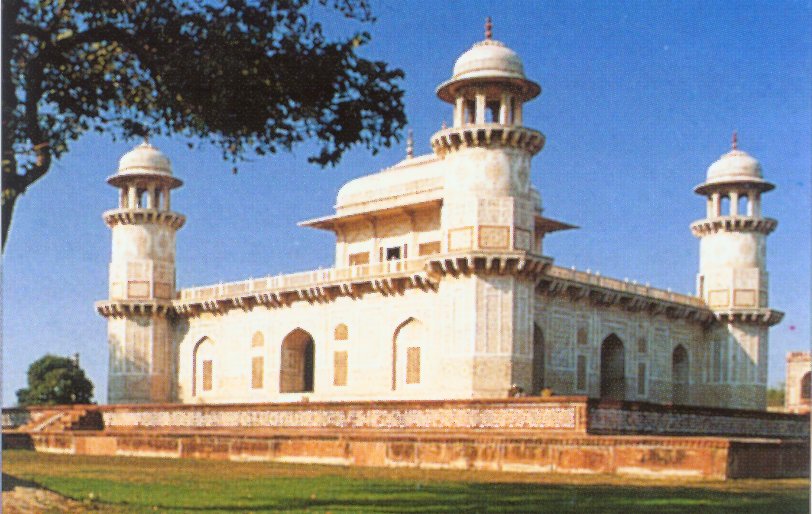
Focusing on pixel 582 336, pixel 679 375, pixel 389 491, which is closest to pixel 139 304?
pixel 582 336

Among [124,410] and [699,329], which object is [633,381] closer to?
[699,329]

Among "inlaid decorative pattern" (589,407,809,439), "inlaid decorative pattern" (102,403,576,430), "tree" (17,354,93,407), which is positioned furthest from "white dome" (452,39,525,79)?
"tree" (17,354,93,407)

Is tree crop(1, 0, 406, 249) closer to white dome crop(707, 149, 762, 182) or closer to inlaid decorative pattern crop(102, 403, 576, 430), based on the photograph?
inlaid decorative pattern crop(102, 403, 576, 430)

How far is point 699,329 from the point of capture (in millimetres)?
35531

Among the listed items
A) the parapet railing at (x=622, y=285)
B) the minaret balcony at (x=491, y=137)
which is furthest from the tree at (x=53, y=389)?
the parapet railing at (x=622, y=285)

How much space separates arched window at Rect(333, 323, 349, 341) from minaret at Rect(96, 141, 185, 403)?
5008 mm

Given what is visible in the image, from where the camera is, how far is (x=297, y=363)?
3456 cm

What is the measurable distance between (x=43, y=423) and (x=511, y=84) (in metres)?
14.2

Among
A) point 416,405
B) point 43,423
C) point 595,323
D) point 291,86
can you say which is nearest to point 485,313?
point 416,405

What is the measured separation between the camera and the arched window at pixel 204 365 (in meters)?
35.2

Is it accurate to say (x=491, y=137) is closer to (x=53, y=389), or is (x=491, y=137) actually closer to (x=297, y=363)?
(x=297, y=363)

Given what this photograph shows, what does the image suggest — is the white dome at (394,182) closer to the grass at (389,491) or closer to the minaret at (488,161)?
the minaret at (488,161)

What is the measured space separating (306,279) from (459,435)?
1617cm

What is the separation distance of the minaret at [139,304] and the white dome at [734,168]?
14.1 metres
